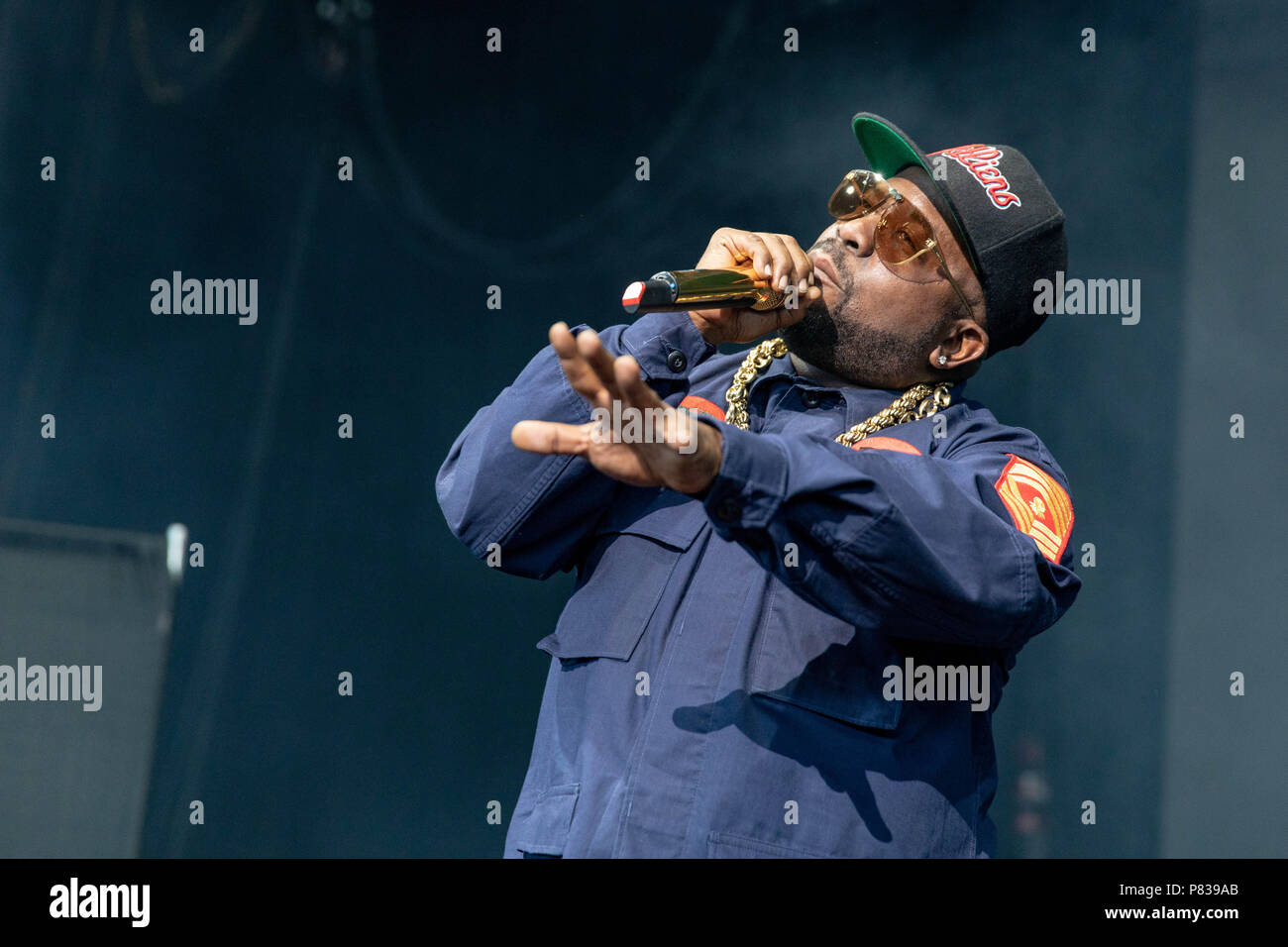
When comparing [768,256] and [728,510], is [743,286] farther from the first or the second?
[728,510]

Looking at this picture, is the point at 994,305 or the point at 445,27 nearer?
the point at 994,305

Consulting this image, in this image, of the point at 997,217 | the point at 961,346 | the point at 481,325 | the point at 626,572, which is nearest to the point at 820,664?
the point at 626,572

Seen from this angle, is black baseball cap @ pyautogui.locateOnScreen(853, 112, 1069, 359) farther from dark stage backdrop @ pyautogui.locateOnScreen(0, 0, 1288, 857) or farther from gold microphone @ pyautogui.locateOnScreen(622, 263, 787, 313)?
dark stage backdrop @ pyautogui.locateOnScreen(0, 0, 1288, 857)

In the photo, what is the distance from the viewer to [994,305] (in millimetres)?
1744

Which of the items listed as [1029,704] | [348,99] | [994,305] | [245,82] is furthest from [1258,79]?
[245,82]

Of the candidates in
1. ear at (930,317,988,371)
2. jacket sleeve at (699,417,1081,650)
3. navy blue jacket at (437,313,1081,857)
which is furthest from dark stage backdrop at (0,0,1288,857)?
jacket sleeve at (699,417,1081,650)

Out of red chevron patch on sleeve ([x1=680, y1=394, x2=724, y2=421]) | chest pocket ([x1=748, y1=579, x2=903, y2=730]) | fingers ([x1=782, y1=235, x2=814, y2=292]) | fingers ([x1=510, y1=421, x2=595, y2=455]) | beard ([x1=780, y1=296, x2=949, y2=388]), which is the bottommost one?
chest pocket ([x1=748, y1=579, x2=903, y2=730])

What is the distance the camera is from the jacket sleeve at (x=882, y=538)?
1.25m

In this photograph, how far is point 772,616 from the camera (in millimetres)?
1526

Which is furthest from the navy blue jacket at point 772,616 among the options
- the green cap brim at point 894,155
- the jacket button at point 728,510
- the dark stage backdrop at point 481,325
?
the dark stage backdrop at point 481,325

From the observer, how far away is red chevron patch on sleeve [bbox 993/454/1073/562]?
1452 millimetres
